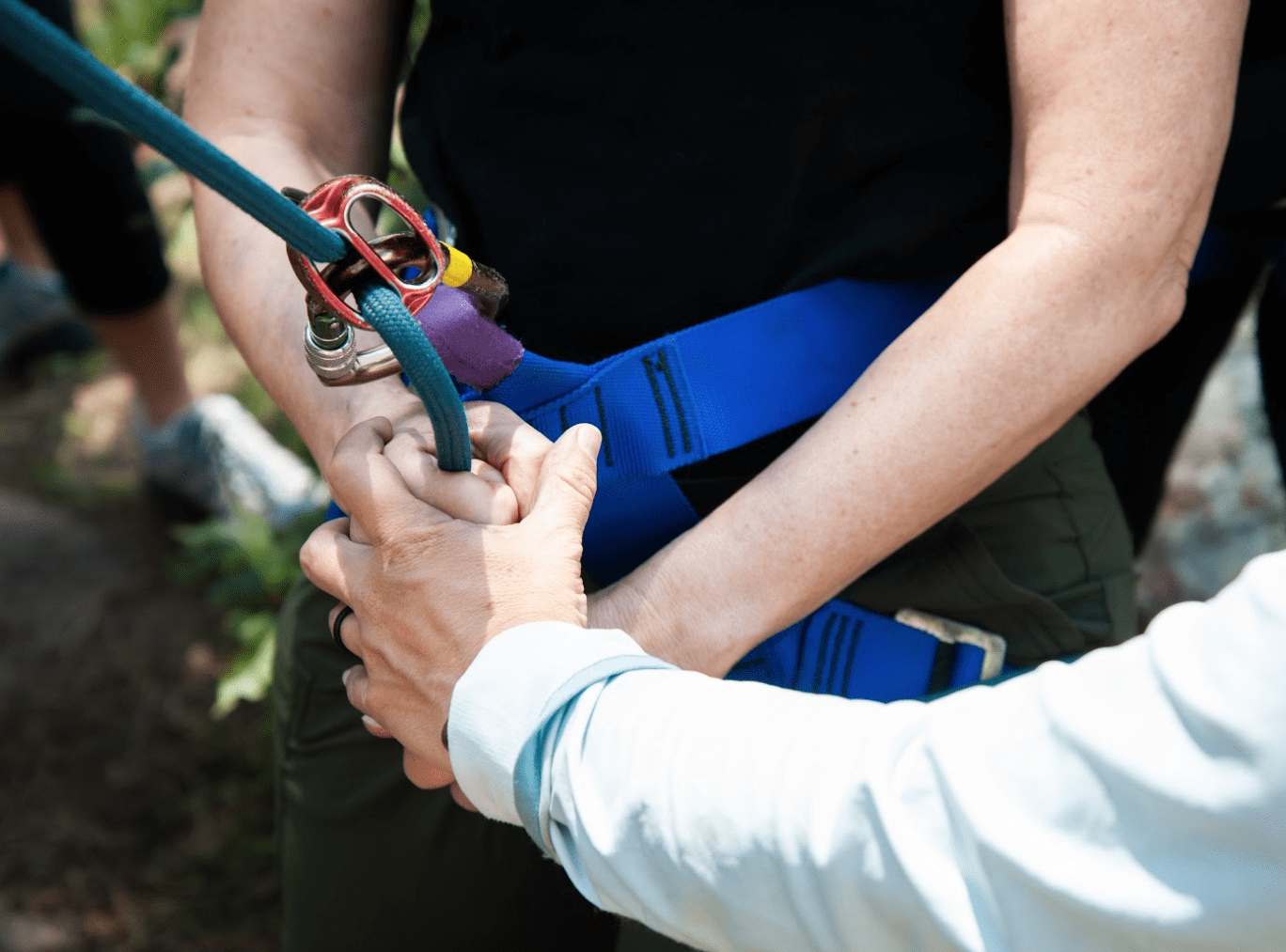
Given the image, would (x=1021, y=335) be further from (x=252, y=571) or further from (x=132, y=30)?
(x=132, y=30)

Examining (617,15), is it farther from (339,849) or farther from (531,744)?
(339,849)

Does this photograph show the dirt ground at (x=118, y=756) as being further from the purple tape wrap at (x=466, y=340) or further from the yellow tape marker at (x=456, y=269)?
the yellow tape marker at (x=456, y=269)

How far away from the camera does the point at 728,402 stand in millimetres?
1059

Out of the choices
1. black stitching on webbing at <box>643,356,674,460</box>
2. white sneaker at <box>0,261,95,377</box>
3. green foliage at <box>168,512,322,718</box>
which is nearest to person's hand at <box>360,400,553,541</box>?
Result: black stitching on webbing at <box>643,356,674,460</box>

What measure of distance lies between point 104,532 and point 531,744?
233 centimetres

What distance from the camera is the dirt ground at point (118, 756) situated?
202 centimetres

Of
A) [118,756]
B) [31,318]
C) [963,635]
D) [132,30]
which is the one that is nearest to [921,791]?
[963,635]

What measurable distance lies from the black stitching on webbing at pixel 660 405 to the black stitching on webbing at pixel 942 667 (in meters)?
0.38

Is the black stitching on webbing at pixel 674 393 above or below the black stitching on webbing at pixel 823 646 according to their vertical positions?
above

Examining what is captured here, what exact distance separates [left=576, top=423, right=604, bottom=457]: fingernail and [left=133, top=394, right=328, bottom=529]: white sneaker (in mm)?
1600

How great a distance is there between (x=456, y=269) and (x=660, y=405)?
251mm

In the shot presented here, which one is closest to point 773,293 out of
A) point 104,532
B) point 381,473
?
point 381,473

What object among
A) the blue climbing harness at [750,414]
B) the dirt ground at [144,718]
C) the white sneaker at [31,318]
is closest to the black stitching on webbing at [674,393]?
the blue climbing harness at [750,414]

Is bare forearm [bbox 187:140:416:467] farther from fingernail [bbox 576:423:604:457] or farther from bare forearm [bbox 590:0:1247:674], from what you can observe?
bare forearm [bbox 590:0:1247:674]
